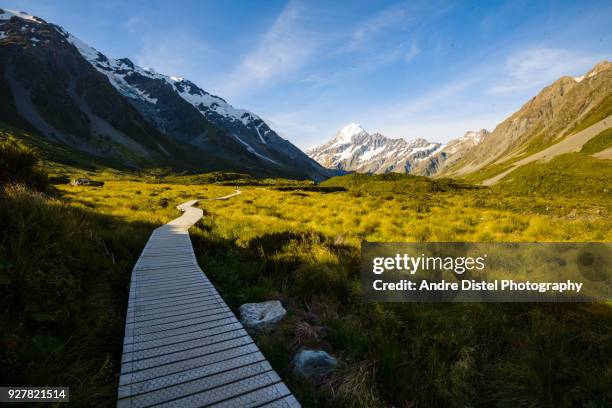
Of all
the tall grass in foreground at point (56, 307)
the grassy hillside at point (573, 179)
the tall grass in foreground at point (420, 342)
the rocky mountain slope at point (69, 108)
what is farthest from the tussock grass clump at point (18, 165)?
the rocky mountain slope at point (69, 108)

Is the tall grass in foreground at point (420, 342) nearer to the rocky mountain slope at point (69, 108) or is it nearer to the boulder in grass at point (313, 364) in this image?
the boulder in grass at point (313, 364)

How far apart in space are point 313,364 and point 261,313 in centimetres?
177

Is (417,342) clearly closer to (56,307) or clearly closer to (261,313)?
(261,313)

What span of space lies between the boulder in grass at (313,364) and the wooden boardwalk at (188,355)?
19.9 inches

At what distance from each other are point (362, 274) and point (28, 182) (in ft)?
59.4

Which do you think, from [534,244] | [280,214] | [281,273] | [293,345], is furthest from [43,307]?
[280,214]

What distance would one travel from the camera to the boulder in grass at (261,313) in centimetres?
556

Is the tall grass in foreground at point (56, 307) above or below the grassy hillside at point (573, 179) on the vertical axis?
below

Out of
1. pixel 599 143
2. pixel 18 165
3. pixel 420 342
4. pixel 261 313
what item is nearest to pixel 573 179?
pixel 599 143

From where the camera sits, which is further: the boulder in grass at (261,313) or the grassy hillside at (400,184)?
the grassy hillside at (400,184)

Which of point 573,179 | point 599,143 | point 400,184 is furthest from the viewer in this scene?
point 599,143

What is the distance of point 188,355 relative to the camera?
4.32m

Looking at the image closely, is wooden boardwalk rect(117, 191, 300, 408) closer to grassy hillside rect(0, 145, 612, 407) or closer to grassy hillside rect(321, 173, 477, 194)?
grassy hillside rect(0, 145, 612, 407)

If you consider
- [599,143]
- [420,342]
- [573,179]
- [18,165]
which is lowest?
[420,342]
